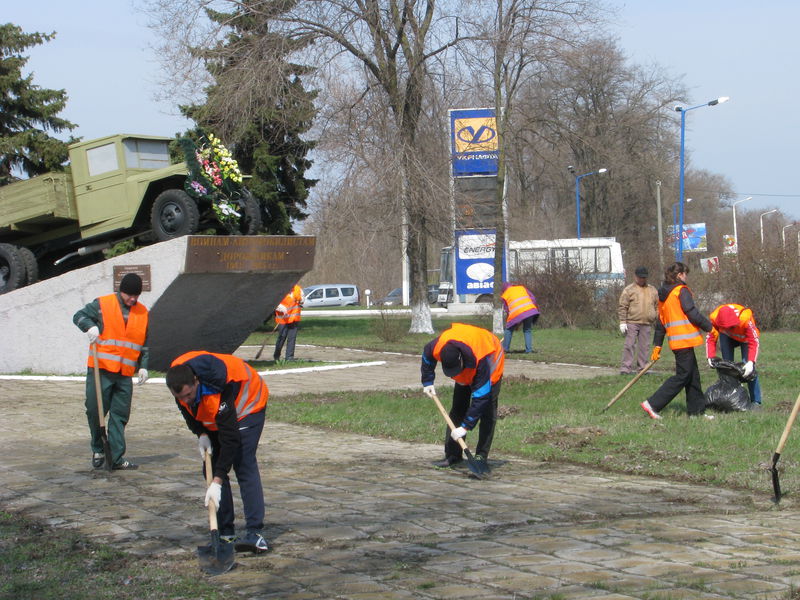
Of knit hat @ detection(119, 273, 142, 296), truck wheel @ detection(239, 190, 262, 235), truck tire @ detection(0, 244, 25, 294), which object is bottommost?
knit hat @ detection(119, 273, 142, 296)

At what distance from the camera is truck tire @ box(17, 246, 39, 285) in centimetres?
1834

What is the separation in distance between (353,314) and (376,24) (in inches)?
768

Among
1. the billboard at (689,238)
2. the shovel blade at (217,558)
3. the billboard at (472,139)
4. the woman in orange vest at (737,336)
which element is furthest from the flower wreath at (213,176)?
the billboard at (689,238)

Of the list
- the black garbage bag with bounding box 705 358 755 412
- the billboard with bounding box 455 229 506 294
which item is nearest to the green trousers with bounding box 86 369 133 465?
the black garbage bag with bounding box 705 358 755 412

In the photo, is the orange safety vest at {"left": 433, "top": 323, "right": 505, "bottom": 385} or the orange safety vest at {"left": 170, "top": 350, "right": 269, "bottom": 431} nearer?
the orange safety vest at {"left": 170, "top": 350, "right": 269, "bottom": 431}

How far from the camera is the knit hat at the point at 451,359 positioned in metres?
7.71

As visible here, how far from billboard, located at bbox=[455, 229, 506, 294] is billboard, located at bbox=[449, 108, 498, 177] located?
1.95 m

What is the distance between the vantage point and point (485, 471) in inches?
320

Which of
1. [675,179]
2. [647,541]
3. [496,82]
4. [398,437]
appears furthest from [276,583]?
[675,179]

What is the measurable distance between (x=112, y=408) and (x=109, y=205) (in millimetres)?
9332

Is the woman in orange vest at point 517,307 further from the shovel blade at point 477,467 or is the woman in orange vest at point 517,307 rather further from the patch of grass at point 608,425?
the shovel blade at point 477,467

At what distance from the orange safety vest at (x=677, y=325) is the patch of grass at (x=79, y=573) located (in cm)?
657

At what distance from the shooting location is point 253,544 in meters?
5.84

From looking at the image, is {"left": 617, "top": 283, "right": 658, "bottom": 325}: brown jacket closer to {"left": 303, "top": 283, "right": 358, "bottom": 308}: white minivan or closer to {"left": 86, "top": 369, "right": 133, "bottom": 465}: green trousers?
{"left": 86, "top": 369, "right": 133, "bottom": 465}: green trousers
